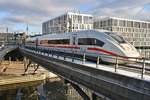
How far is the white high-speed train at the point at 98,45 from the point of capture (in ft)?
59.7

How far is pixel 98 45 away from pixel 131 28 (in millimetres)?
113618

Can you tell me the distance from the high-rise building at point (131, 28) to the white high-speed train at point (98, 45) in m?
96.2

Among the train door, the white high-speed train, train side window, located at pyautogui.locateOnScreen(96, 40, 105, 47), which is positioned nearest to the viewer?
the white high-speed train

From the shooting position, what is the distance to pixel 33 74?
52219mm

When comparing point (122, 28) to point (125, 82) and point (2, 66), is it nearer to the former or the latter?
point (2, 66)

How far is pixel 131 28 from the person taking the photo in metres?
130

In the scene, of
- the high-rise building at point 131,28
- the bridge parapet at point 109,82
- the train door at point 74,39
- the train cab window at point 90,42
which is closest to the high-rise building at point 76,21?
the high-rise building at point 131,28

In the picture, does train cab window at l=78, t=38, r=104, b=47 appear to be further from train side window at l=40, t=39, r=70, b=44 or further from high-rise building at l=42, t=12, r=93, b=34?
high-rise building at l=42, t=12, r=93, b=34

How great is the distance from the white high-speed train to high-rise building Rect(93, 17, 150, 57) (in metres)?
96.2

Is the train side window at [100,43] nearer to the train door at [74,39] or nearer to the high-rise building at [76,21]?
the train door at [74,39]

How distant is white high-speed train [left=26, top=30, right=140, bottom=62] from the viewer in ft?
59.7

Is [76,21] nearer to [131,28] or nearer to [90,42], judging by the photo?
[131,28]

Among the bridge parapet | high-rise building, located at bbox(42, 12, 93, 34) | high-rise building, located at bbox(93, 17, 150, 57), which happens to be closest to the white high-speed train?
the bridge parapet

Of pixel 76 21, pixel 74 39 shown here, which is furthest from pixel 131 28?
pixel 74 39
